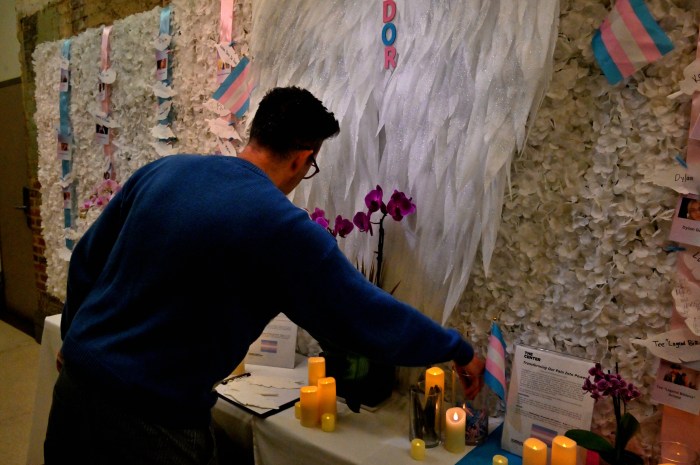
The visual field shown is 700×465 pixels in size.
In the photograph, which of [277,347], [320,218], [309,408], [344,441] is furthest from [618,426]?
[277,347]

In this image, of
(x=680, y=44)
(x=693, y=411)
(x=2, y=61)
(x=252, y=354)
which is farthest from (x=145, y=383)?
(x=2, y=61)

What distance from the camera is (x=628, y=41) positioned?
120 centimetres

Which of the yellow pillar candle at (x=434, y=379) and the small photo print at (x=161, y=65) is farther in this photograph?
the small photo print at (x=161, y=65)

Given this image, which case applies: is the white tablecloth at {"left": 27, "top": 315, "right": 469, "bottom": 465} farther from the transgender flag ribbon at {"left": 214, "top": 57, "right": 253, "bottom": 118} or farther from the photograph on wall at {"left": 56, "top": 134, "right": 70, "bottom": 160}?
the photograph on wall at {"left": 56, "top": 134, "right": 70, "bottom": 160}

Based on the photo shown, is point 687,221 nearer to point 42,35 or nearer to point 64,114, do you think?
point 64,114

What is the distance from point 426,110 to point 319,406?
3.04ft

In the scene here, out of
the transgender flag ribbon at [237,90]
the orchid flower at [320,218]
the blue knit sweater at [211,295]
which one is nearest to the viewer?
the blue knit sweater at [211,295]

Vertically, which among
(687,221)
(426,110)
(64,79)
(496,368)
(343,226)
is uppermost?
(64,79)

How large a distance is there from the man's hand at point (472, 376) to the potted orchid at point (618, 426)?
260mm

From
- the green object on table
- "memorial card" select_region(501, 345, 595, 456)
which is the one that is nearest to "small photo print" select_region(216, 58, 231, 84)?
"memorial card" select_region(501, 345, 595, 456)

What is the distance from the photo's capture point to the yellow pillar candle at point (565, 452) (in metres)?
1.16

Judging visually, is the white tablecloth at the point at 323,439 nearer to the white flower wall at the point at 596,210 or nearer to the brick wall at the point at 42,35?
the white flower wall at the point at 596,210

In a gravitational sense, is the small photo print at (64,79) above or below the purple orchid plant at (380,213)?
above

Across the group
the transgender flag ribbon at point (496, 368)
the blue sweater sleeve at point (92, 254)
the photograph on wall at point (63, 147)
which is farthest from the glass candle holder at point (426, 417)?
the photograph on wall at point (63, 147)
